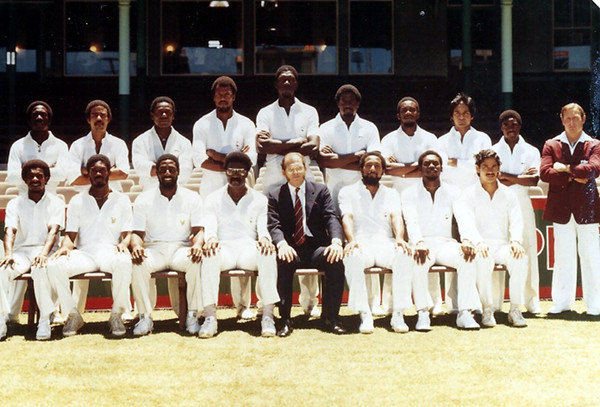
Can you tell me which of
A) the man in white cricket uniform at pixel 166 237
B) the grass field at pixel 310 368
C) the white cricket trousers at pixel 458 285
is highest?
the man in white cricket uniform at pixel 166 237

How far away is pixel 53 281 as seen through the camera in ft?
20.0

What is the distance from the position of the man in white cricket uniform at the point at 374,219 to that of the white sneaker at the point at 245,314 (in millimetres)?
1136

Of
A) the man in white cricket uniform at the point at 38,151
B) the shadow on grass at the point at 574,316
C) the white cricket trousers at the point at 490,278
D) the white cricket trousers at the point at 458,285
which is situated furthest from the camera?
the man in white cricket uniform at the point at 38,151

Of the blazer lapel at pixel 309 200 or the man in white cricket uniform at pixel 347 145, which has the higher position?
the man in white cricket uniform at pixel 347 145

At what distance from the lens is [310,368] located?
486 cm

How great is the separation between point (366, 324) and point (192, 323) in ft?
4.75

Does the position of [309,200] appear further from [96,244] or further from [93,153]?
[93,153]

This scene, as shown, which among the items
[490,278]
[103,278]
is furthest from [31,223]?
[490,278]

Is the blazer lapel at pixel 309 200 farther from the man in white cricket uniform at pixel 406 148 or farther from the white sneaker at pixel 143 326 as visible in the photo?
the white sneaker at pixel 143 326

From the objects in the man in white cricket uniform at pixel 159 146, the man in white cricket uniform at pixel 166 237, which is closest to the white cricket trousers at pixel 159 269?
the man in white cricket uniform at pixel 166 237

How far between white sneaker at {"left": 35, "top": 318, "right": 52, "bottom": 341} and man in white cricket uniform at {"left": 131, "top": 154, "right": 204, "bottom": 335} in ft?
2.33

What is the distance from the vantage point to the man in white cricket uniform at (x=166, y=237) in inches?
243

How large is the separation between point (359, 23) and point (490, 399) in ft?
42.7

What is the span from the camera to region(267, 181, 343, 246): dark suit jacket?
6.42 metres
